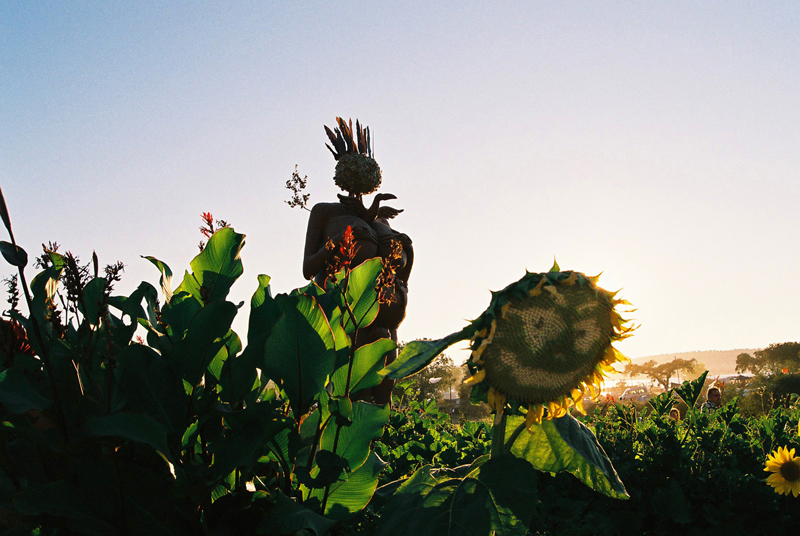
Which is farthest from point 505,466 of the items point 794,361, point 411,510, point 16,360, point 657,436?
point 794,361

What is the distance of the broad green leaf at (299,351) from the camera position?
3.19 feet

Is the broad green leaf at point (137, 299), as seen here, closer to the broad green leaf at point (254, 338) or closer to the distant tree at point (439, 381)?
the broad green leaf at point (254, 338)

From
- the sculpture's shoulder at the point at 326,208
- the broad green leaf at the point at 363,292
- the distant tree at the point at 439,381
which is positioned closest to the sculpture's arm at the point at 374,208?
the sculpture's shoulder at the point at 326,208

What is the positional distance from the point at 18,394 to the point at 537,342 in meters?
0.85

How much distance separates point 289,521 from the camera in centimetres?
85

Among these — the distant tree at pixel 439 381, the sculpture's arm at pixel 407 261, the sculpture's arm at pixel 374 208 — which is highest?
the sculpture's arm at pixel 374 208

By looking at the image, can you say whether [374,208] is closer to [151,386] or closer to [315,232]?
[315,232]

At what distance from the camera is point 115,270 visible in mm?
899

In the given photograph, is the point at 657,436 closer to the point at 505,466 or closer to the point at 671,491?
the point at 671,491

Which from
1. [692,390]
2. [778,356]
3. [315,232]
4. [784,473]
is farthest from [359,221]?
[778,356]

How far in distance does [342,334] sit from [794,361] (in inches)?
2138

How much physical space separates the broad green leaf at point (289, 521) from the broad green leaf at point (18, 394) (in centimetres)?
40

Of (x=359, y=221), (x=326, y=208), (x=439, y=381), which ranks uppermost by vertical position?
(x=326, y=208)

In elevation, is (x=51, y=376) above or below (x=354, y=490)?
above
